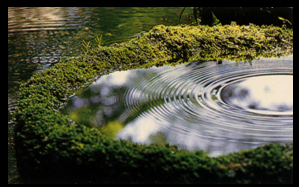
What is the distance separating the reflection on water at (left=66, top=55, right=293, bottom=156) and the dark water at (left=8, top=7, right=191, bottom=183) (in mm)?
1341

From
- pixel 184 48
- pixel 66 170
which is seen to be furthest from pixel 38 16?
pixel 66 170

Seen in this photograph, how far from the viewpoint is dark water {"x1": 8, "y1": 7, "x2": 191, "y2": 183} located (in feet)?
20.1

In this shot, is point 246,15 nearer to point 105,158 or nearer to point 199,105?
point 199,105

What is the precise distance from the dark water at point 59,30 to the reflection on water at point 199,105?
1341 mm

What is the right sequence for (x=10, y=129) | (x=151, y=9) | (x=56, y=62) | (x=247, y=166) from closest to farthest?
(x=247, y=166)
(x=10, y=129)
(x=56, y=62)
(x=151, y=9)

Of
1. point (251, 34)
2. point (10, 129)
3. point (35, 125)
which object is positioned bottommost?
point (10, 129)

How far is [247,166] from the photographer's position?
278 centimetres

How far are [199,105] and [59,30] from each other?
496 cm

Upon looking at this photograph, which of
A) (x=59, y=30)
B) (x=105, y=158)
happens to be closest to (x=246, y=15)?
(x=59, y=30)

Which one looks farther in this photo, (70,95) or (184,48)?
(184,48)

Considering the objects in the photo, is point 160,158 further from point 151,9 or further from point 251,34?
point 151,9

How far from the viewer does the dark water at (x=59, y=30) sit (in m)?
6.14

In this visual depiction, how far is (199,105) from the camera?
4.36 meters
